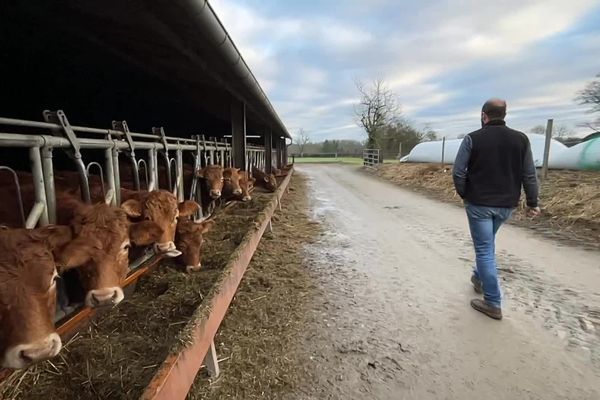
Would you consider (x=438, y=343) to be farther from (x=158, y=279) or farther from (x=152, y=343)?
(x=158, y=279)

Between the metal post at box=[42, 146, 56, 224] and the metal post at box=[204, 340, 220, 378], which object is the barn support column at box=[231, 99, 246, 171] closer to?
the metal post at box=[42, 146, 56, 224]

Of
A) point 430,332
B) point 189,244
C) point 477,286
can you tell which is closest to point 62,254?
point 189,244

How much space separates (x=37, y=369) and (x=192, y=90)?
6.07 metres

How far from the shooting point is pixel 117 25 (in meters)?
3.63

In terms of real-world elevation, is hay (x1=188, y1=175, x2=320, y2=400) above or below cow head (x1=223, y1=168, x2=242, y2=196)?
below

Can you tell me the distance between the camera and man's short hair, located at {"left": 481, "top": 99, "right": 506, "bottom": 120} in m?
3.60

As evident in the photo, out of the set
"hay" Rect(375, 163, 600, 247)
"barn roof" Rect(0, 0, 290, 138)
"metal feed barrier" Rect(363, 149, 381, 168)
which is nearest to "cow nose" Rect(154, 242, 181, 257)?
"barn roof" Rect(0, 0, 290, 138)

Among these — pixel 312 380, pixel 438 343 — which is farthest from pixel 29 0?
pixel 438 343

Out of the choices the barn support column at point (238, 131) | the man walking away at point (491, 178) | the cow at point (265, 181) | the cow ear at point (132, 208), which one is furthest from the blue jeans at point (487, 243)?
the cow at point (265, 181)

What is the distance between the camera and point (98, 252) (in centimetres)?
216

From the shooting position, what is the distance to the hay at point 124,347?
200 cm

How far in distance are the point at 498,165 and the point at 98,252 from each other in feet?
11.3

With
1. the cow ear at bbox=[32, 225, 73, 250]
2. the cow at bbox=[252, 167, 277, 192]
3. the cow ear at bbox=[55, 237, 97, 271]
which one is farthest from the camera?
the cow at bbox=[252, 167, 277, 192]

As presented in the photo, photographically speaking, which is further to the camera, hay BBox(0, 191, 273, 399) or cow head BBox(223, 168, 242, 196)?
cow head BBox(223, 168, 242, 196)
